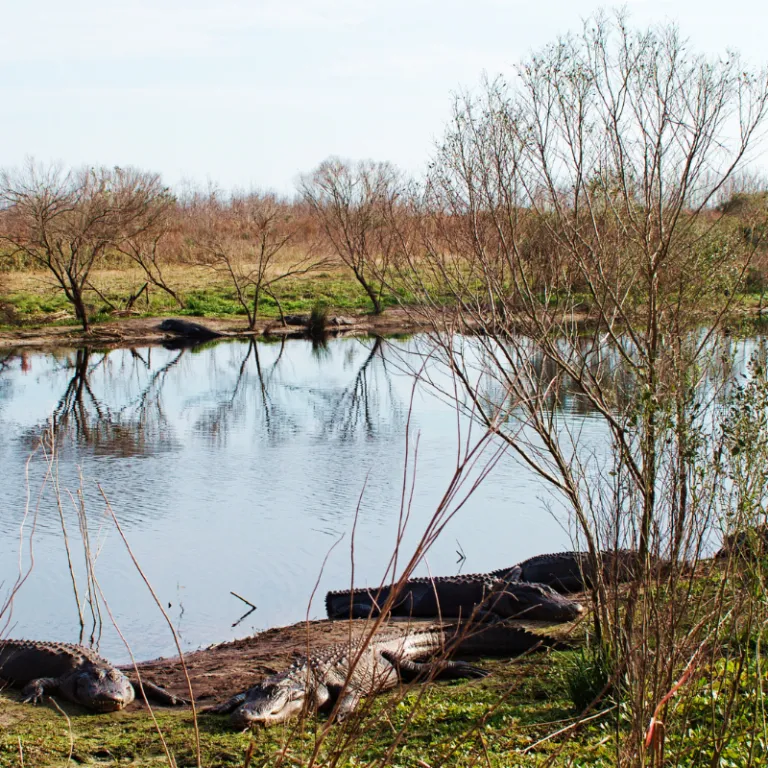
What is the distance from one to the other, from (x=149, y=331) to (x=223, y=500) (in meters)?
20.9

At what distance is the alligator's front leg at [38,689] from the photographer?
6602 mm

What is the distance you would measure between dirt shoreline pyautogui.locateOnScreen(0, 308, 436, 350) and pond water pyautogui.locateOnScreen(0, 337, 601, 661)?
727cm

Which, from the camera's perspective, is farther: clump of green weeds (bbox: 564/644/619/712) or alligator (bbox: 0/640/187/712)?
alligator (bbox: 0/640/187/712)

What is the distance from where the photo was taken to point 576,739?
15.7 feet

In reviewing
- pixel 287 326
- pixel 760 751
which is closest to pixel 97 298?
pixel 287 326

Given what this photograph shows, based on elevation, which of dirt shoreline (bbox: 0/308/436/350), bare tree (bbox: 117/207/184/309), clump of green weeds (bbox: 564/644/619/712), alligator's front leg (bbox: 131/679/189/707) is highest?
bare tree (bbox: 117/207/184/309)

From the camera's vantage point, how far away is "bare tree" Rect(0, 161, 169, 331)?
29.0 m

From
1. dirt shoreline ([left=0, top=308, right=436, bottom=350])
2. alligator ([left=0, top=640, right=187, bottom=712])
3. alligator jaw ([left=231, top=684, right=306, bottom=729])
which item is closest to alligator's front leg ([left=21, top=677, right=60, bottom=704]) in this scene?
alligator ([left=0, top=640, right=187, bottom=712])

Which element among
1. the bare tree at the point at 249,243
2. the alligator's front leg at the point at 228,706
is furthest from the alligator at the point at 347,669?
the bare tree at the point at 249,243

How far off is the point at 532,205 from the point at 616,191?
562 millimetres

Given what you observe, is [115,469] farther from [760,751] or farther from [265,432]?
[760,751]

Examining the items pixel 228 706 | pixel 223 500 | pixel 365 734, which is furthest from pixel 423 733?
pixel 223 500

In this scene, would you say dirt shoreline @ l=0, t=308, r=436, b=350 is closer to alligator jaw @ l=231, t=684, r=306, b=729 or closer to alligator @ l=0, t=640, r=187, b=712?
alligator @ l=0, t=640, r=187, b=712

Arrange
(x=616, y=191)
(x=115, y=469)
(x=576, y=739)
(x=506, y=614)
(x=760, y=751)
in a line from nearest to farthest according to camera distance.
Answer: (x=760, y=751), (x=576, y=739), (x=616, y=191), (x=506, y=614), (x=115, y=469)
